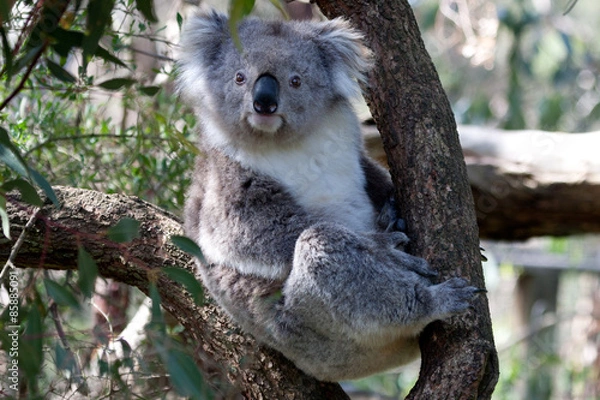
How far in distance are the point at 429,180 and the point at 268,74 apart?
2.35 feet

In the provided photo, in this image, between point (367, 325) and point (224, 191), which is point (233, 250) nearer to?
point (224, 191)

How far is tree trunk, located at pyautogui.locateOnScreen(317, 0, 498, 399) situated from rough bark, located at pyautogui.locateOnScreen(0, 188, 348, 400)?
59cm

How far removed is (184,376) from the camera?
1562 mm

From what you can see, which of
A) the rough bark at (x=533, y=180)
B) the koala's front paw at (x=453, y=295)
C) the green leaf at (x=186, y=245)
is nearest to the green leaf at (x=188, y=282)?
the green leaf at (x=186, y=245)

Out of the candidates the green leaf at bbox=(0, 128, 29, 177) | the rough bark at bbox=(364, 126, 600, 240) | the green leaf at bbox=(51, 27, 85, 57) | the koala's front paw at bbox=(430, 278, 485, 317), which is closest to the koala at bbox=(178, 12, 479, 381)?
the koala's front paw at bbox=(430, 278, 485, 317)

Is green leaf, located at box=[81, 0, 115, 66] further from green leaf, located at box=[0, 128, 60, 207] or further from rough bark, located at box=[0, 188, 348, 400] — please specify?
rough bark, located at box=[0, 188, 348, 400]

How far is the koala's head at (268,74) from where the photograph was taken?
2.65m

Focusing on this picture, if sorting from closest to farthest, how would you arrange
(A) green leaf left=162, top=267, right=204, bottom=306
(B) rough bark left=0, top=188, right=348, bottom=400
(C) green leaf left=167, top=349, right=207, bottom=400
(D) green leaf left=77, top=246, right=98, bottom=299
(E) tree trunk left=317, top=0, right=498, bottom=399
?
(C) green leaf left=167, top=349, right=207, bottom=400
(D) green leaf left=77, top=246, right=98, bottom=299
(A) green leaf left=162, top=267, right=204, bottom=306
(E) tree trunk left=317, top=0, right=498, bottom=399
(B) rough bark left=0, top=188, right=348, bottom=400

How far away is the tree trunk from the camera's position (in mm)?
2254

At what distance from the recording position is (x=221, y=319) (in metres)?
2.76

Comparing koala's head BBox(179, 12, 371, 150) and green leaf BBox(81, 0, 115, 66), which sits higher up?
green leaf BBox(81, 0, 115, 66)

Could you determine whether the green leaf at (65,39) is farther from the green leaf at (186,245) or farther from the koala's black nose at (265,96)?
the green leaf at (186,245)

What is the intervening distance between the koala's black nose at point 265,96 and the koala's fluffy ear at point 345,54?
0.35m

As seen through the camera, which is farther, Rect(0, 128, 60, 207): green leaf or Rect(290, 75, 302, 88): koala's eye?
Rect(290, 75, 302, 88): koala's eye
